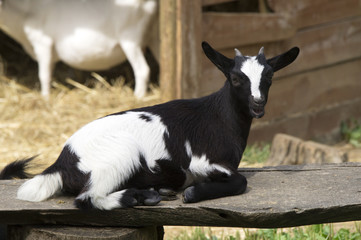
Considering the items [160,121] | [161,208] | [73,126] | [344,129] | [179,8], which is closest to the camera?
[161,208]

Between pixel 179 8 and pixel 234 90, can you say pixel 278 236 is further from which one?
pixel 179 8

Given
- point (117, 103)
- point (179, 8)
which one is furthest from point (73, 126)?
point (179, 8)

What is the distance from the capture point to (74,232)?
9.42ft

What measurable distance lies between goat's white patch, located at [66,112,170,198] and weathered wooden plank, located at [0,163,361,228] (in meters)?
0.16

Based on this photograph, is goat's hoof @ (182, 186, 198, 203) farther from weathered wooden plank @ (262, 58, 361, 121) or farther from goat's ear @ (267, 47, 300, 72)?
weathered wooden plank @ (262, 58, 361, 121)

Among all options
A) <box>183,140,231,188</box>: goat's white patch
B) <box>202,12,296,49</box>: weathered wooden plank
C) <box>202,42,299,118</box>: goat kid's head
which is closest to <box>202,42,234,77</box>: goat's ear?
<box>202,42,299,118</box>: goat kid's head

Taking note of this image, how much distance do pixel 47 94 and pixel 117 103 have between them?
3.16ft

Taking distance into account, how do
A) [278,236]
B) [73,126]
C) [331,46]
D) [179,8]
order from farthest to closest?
[331,46]
[73,126]
[179,8]
[278,236]

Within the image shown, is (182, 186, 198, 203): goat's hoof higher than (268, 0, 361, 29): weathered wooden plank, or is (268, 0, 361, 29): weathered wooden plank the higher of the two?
(268, 0, 361, 29): weathered wooden plank

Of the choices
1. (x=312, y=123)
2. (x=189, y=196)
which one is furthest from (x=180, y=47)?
(x=189, y=196)

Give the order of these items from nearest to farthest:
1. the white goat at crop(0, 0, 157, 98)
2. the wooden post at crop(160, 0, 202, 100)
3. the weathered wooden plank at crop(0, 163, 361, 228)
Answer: the weathered wooden plank at crop(0, 163, 361, 228), the wooden post at crop(160, 0, 202, 100), the white goat at crop(0, 0, 157, 98)

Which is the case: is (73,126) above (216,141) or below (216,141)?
above

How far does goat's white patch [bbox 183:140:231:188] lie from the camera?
2.93 m

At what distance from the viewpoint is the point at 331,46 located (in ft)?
21.7
